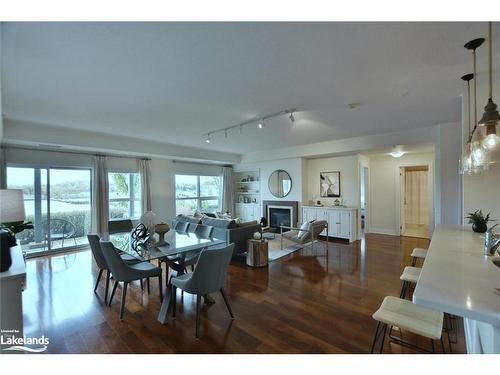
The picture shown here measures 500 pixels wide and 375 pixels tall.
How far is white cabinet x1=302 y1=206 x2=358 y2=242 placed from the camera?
5.77m

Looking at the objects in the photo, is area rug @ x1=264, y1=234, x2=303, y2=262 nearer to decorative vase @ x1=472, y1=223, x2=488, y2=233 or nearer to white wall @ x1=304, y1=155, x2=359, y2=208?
white wall @ x1=304, y1=155, x2=359, y2=208

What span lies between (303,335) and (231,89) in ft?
8.81

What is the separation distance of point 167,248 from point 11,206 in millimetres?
1472

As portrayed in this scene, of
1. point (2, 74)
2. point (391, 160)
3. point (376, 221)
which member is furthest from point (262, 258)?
point (391, 160)

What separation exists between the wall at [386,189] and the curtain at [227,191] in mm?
4587

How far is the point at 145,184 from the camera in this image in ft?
20.7

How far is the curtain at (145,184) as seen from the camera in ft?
20.5

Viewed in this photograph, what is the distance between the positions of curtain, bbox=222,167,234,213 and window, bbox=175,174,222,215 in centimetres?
18

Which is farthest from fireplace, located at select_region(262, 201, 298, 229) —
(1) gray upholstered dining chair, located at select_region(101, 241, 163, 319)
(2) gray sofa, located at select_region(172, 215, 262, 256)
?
(1) gray upholstered dining chair, located at select_region(101, 241, 163, 319)

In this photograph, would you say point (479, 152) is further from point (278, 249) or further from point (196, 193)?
point (196, 193)

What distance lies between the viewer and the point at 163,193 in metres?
6.79

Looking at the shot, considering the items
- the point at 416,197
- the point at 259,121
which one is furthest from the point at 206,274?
the point at 416,197
